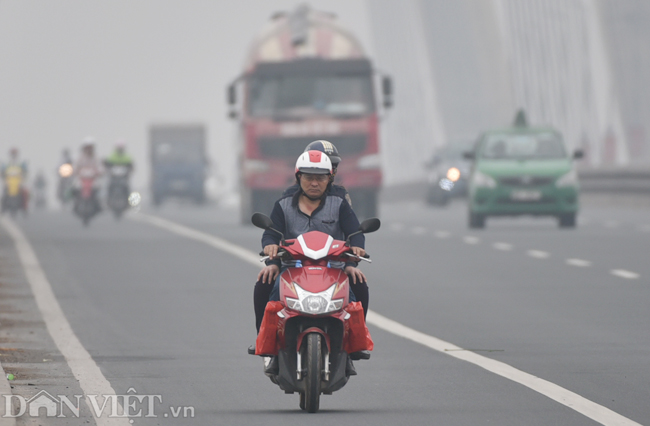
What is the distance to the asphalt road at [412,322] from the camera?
9.67 m

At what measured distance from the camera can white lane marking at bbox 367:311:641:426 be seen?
9.06 meters

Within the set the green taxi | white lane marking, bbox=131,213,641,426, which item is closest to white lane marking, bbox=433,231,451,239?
the green taxi

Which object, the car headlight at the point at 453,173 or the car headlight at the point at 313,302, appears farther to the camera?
the car headlight at the point at 453,173

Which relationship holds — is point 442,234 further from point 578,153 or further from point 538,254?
point 538,254

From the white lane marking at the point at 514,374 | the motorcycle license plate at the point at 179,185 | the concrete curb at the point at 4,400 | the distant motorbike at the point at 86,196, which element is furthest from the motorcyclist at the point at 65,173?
the concrete curb at the point at 4,400

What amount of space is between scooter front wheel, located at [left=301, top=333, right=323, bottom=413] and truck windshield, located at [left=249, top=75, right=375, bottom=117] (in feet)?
77.3

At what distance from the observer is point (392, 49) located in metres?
98.2

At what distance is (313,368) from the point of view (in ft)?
29.9

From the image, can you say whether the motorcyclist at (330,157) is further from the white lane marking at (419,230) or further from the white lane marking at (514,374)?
the white lane marking at (419,230)

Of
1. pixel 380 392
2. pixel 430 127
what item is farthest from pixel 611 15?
pixel 380 392

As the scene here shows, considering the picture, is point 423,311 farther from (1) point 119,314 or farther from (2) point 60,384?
(2) point 60,384

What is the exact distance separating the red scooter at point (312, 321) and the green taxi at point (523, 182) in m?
20.5

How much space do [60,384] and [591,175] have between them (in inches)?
1290

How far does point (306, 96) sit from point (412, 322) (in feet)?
60.8
